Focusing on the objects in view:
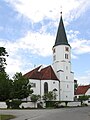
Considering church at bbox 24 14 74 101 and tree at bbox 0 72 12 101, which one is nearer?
tree at bbox 0 72 12 101

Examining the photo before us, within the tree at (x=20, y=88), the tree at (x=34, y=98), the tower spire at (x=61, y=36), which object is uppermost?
the tower spire at (x=61, y=36)

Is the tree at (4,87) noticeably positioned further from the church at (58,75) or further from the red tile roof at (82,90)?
the red tile roof at (82,90)

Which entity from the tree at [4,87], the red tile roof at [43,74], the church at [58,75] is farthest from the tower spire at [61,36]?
the tree at [4,87]

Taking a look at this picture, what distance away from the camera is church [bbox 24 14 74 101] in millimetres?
82062

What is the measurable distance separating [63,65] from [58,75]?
3241 millimetres

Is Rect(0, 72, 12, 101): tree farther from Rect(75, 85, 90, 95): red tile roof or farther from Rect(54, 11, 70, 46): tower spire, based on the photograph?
Rect(75, 85, 90, 95): red tile roof

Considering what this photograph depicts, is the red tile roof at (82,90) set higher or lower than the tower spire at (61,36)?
lower

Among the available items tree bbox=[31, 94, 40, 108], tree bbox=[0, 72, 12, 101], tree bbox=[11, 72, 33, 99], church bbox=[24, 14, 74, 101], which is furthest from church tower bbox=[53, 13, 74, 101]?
tree bbox=[0, 72, 12, 101]

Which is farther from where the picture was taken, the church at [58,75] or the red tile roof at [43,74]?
the red tile roof at [43,74]

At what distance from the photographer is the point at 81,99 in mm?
89250

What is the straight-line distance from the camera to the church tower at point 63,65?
83938 mm

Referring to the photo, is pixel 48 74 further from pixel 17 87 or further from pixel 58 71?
pixel 17 87

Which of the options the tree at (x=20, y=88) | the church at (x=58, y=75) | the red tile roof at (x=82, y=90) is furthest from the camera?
the red tile roof at (x=82, y=90)

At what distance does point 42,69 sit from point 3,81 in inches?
1064
